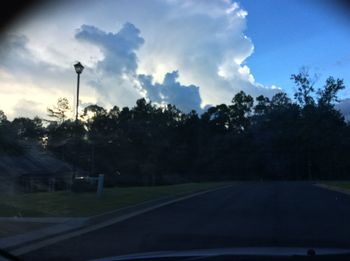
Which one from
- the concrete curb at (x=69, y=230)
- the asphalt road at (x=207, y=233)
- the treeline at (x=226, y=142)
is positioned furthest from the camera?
the treeline at (x=226, y=142)

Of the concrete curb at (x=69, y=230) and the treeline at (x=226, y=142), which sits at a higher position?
the treeline at (x=226, y=142)

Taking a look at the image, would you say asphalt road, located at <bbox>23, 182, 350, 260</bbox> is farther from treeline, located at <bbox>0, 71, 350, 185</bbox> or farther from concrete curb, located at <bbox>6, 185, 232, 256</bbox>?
treeline, located at <bbox>0, 71, 350, 185</bbox>

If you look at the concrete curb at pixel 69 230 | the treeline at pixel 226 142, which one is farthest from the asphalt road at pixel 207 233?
the treeline at pixel 226 142

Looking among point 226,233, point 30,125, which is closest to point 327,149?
point 30,125

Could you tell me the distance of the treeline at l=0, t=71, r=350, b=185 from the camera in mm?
91562

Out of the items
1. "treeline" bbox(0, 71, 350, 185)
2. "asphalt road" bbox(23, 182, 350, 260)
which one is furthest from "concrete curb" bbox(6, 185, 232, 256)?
"treeline" bbox(0, 71, 350, 185)

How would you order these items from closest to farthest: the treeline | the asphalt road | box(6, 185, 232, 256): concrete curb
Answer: the asphalt road → box(6, 185, 232, 256): concrete curb → the treeline

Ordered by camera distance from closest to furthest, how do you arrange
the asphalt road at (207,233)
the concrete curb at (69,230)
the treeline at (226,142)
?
the asphalt road at (207,233)
the concrete curb at (69,230)
the treeline at (226,142)

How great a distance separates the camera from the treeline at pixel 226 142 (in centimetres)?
9156

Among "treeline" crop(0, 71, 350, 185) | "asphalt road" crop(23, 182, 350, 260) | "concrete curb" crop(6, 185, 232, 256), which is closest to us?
"asphalt road" crop(23, 182, 350, 260)

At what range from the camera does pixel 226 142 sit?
10275cm

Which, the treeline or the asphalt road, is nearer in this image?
the asphalt road

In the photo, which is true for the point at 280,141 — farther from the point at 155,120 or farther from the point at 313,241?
the point at 313,241

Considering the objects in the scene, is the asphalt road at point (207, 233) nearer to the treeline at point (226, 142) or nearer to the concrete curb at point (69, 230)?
the concrete curb at point (69, 230)
